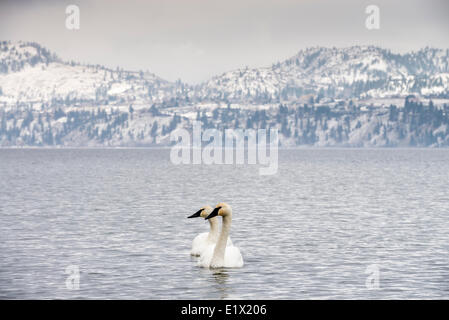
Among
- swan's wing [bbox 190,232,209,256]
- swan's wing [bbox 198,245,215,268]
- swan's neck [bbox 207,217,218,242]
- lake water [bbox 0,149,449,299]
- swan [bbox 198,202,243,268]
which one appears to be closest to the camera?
lake water [bbox 0,149,449,299]

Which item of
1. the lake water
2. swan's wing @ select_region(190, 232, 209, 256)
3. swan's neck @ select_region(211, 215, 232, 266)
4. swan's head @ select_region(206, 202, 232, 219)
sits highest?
swan's head @ select_region(206, 202, 232, 219)

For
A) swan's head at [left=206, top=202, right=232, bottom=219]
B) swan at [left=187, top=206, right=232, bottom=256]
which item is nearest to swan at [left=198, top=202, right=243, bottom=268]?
swan's head at [left=206, top=202, right=232, bottom=219]

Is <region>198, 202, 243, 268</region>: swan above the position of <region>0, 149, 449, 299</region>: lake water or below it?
above

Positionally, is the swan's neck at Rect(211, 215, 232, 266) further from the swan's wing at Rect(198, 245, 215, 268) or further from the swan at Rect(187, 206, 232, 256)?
the swan at Rect(187, 206, 232, 256)

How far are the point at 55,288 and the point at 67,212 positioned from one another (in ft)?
152

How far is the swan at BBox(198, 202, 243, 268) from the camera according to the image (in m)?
38.8

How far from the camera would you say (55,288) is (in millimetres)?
35156

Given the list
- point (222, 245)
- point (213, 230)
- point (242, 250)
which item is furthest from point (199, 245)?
point (222, 245)

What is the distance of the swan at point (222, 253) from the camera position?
38812 millimetres

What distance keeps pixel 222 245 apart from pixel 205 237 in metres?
6.58

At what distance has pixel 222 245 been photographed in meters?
39.1
